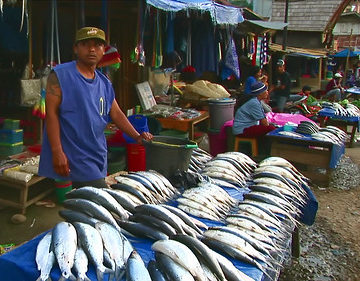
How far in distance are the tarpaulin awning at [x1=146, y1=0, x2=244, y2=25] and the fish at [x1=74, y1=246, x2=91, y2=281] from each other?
4.63 m

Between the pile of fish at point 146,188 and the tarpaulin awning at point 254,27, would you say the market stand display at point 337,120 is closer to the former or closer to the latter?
the tarpaulin awning at point 254,27

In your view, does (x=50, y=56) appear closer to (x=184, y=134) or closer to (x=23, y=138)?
(x=23, y=138)

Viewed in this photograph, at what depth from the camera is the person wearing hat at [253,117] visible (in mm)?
7164

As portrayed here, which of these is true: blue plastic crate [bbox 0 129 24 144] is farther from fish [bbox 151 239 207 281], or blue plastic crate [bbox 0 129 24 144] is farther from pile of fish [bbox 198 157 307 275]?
fish [bbox 151 239 207 281]

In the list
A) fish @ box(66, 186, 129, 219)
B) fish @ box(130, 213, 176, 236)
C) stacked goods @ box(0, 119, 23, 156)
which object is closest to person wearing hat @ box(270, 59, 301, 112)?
stacked goods @ box(0, 119, 23, 156)

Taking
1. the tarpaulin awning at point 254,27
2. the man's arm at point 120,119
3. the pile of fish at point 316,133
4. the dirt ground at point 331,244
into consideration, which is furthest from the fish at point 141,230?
the tarpaulin awning at point 254,27

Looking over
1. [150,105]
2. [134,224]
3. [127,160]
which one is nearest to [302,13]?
[150,105]

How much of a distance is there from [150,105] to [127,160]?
279cm

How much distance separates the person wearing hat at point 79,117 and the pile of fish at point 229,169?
695 millimetres

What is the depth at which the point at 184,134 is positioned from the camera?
777 centimetres

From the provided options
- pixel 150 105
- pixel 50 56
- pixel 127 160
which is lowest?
pixel 127 160

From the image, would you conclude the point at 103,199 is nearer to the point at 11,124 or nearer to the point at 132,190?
the point at 132,190

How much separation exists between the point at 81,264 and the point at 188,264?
50cm

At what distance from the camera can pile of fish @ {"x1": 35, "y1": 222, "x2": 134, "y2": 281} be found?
6.12ft
